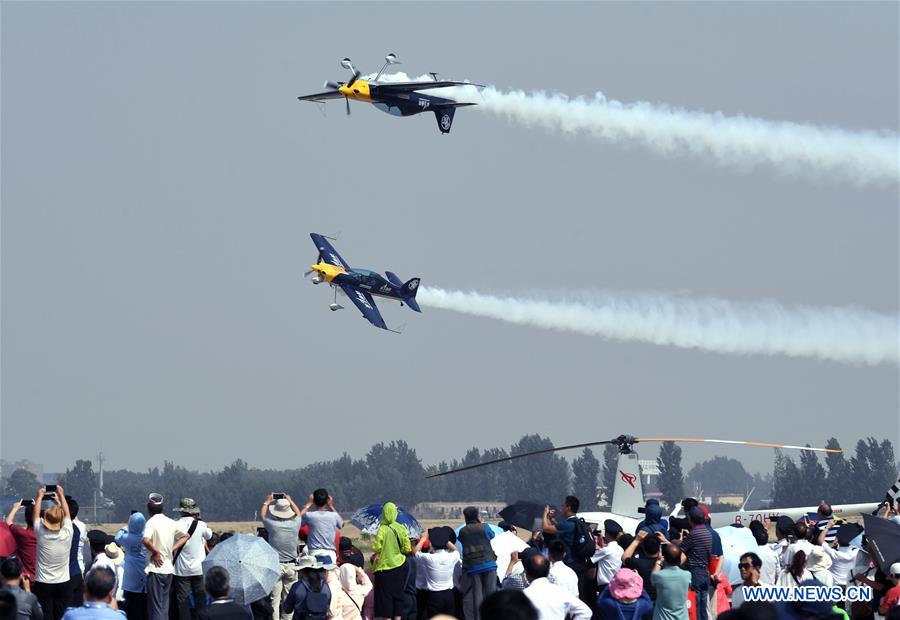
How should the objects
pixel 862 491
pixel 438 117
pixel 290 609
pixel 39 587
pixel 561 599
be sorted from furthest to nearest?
pixel 862 491 → pixel 438 117 → pixel 39 587 → pixel 290 609 → pixel 561 599

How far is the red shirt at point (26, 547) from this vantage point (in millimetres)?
18828

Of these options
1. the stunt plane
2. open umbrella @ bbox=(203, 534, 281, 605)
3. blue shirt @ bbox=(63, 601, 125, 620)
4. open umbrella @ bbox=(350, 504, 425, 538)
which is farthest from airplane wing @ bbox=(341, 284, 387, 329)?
blue shirt @ bbox=(63, 601, 125, 620)

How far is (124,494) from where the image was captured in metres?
171

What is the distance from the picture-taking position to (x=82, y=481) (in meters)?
184

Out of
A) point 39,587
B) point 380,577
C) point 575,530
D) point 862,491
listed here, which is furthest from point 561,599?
point 862,491

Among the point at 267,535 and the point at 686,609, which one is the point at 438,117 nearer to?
the point at 267,535

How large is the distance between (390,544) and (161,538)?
12.0ft

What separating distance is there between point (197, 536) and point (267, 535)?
1.17 m

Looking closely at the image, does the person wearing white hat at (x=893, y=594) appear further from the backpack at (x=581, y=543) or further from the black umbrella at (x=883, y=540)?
the backpack at (x=581, y=543)

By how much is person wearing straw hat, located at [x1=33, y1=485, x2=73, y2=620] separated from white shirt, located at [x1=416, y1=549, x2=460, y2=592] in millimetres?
5512

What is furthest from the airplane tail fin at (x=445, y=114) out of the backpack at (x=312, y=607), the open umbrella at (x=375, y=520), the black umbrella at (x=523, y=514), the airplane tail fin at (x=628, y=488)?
the backpack at (x=312, y=607)

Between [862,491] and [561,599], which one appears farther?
[862,491]

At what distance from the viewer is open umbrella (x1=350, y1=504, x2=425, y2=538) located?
2194cm

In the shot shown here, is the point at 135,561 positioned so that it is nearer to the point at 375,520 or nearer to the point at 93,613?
the point at 375,520
